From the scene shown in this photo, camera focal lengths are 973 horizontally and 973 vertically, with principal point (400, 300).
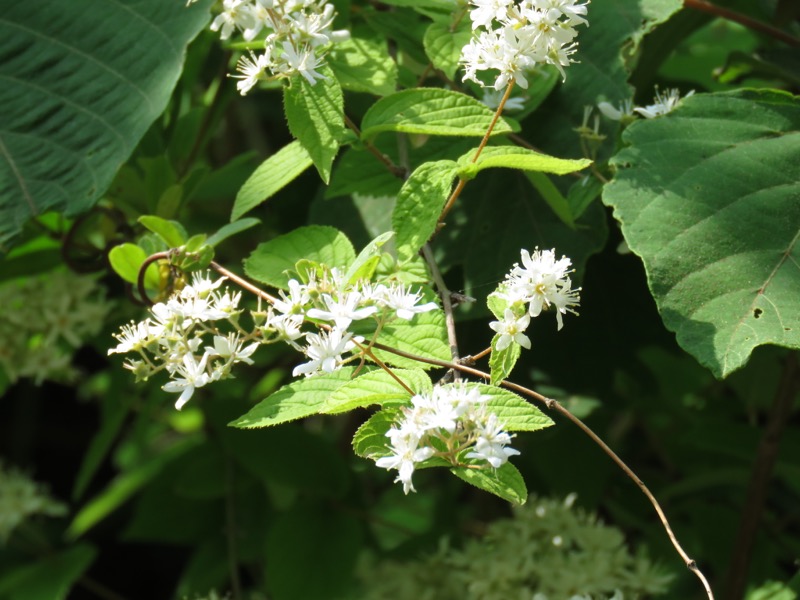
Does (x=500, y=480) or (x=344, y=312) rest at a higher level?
(x=344, y=312)

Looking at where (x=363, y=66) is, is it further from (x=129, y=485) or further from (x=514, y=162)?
(x=129, y=485)

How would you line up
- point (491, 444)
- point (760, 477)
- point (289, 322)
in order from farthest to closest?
point (760, 477)
point (289, 322)
point (491, 444)

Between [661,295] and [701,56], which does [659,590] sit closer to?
[661,295]

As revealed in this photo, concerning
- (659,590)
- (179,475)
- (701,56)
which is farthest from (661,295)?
(179,475)

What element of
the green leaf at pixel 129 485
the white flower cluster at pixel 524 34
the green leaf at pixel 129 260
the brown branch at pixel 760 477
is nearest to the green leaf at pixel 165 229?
the green leaf at pixel 129 260

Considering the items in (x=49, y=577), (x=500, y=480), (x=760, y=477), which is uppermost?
(x=500, y=480)

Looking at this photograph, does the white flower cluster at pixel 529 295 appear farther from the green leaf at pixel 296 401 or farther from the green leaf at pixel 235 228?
the green leaf at pixel 235 228

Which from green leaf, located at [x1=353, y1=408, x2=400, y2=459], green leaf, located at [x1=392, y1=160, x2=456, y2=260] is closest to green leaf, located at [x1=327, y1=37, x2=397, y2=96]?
green leaf, located at [x1=392, y1=160, x2=456, y2=260]

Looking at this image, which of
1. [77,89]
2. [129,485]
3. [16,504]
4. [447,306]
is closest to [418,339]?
[447,306]
